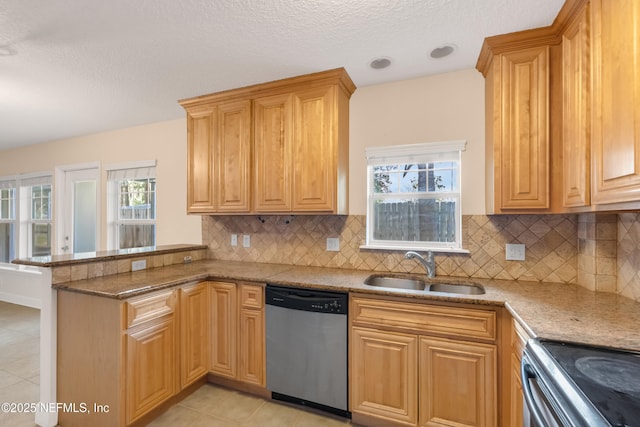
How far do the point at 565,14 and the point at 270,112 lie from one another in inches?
79.9

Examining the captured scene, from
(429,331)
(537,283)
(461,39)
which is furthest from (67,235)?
(537,283)

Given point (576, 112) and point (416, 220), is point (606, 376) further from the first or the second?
point (416, 220)

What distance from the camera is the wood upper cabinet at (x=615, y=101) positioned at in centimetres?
112

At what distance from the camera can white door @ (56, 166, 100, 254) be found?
13.7 feet

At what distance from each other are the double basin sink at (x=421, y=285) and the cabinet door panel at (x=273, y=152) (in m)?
0.95

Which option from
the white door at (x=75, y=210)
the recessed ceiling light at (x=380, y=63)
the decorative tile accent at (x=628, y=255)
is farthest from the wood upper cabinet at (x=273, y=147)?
the white door at (x=75, y=210)

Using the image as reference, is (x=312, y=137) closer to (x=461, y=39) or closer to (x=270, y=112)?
(x=270, y=112)

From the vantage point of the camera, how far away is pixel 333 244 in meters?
2.63

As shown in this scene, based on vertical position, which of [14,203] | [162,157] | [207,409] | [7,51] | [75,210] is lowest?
[207,409]

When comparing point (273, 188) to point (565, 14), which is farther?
point (273, 188)

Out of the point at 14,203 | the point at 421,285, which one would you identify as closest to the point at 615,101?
the point at 421,285

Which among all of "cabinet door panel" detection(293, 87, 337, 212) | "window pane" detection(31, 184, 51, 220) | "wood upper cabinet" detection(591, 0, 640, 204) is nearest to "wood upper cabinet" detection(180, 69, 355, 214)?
"cabinet door panel" detection(293, 87, 337, 212)

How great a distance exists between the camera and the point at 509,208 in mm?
1878

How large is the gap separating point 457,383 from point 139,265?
2.47m
